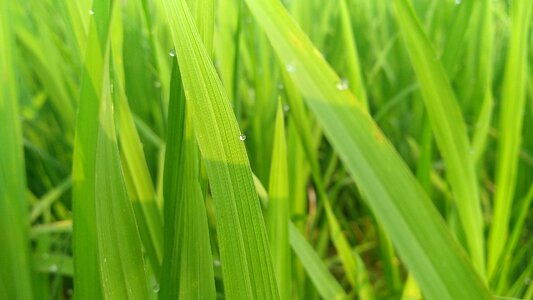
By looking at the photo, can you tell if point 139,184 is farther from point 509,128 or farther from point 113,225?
point 509,128

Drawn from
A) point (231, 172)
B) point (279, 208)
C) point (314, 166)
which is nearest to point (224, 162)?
point (231, 172)

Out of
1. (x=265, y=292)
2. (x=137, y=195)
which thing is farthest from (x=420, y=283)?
(x=137, y=195)

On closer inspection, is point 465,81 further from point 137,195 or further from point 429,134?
point 137,195

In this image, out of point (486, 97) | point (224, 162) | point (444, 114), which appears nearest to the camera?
point (224, 162)

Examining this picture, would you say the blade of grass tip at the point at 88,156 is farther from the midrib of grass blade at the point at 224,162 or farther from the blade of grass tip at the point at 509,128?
the blade of grass tip at the point at 509,128

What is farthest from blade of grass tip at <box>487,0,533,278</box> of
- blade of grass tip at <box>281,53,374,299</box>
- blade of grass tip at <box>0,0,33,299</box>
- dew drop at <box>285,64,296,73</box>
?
blade of grass tip at <box>0,0,33,299</box>

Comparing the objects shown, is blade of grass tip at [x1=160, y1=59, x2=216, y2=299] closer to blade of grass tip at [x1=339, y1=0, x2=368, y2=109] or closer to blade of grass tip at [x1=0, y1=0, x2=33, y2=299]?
blade of grass tip at [x1=0, y1=0, x2=33, y2=299]
